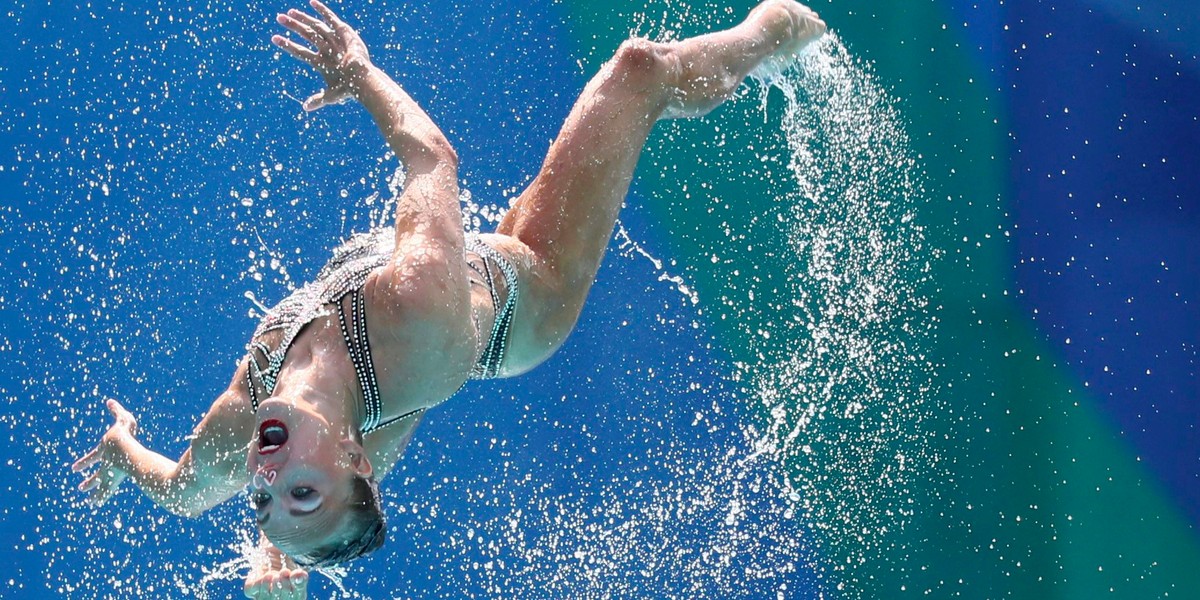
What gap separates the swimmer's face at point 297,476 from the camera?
2.41 m

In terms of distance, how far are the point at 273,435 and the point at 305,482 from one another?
107mm

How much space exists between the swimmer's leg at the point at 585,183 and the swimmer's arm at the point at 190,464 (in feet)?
2.26

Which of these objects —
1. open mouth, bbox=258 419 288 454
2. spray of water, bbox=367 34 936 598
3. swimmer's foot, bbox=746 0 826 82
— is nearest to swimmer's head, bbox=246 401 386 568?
open mouth, bbox=258 419 288 454

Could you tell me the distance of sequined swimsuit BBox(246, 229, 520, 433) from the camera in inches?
105

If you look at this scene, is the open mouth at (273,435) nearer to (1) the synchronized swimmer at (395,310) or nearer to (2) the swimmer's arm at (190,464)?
(1) the synchronized swimmer at (395,310)

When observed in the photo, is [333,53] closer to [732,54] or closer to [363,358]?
[363,358]

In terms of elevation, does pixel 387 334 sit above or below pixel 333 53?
below

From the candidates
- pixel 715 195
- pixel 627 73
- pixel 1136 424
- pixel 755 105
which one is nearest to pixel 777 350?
pixel 715 195

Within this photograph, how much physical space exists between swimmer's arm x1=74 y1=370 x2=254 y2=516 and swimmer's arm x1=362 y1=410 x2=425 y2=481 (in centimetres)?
30

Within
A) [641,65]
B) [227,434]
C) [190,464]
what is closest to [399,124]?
[641,65]

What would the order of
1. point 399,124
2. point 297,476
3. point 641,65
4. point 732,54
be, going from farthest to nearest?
point 732,54 → point 641,65 → point 399,124 → point 297,476

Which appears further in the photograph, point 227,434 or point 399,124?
point 227,434

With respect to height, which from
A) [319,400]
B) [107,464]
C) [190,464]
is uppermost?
[107,464]

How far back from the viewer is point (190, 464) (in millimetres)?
3111
